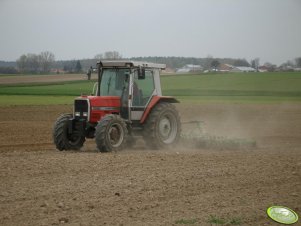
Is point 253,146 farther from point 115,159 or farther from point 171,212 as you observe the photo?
point 171,212

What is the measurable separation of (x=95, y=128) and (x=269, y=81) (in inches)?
1672

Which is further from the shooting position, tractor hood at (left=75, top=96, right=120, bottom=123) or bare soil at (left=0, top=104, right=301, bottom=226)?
tractor hood at (left=75, top=96, right=120, bottom=123)

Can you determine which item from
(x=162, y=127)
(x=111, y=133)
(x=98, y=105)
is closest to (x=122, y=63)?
(x=98, y=105)

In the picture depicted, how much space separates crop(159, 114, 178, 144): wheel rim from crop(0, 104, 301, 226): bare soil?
193 cm

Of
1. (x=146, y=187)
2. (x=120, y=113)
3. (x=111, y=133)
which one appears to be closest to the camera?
(x=146, y=187)

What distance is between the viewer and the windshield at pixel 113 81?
1293cm

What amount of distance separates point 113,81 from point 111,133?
1.57m

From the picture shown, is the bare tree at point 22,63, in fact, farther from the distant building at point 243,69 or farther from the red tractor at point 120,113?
the red tractor at point 120,113

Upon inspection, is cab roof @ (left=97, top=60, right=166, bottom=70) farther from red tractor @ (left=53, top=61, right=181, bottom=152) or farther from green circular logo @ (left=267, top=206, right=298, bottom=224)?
green circular logo @ (left=267, top=206, right=298, bottom=224)

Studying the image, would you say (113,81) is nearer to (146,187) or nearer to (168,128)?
(168,128)

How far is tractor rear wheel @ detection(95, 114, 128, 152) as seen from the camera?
11781 millimetres

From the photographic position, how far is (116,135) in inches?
484

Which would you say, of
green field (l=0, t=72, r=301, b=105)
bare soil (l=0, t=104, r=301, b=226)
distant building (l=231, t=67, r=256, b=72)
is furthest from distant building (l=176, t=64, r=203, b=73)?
bare soil (l=0, t=104, r=301, b=226)

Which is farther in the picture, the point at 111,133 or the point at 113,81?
the point at 113,81
